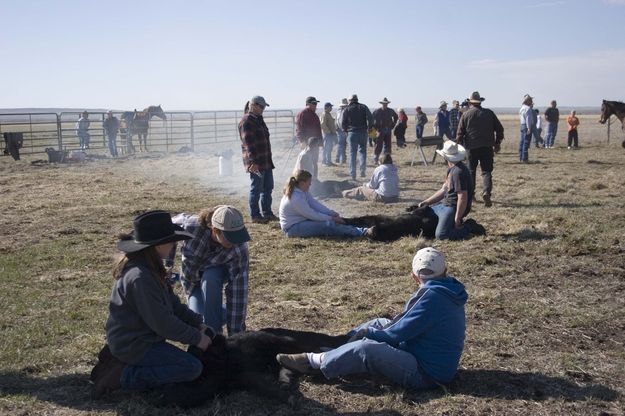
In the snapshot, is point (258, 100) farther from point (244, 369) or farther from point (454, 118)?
point (454, 118)

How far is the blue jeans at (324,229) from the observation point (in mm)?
8484

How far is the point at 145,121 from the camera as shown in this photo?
2452 cm

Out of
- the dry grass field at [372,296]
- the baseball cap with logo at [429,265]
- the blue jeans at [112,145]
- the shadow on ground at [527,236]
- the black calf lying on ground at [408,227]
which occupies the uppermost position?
the blue jeans at [112,145]

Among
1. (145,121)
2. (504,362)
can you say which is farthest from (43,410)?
(145,121)

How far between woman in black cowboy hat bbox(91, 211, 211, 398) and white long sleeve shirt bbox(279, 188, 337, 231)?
4487 millimetres

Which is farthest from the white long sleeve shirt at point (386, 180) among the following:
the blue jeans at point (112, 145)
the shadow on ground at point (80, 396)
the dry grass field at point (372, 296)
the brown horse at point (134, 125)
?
the brown horse at point (134, 125)

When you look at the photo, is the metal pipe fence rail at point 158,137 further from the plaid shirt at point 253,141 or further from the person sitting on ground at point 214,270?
the person sitting on ground at point 214,270

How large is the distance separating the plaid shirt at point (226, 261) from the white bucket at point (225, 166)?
1059cm

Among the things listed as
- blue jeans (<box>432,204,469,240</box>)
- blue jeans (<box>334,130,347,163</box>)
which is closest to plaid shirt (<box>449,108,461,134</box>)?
blue jeans (<box>334,130,347,163</box>)

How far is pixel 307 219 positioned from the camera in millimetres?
8602

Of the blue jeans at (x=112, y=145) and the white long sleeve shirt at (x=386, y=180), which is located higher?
the blue jeans at (x=112, y=145)

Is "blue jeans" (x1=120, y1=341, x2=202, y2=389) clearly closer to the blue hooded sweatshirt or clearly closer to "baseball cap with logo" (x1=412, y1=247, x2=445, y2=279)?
the blue hooded sweatshirt

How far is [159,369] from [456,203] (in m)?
5.19

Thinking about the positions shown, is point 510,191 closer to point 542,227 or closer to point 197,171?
point 542,227
